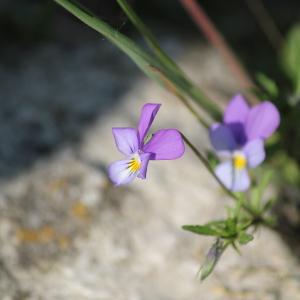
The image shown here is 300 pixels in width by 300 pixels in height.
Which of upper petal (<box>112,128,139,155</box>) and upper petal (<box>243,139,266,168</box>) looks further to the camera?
upper petal (<box>243,139,266,168</box>)

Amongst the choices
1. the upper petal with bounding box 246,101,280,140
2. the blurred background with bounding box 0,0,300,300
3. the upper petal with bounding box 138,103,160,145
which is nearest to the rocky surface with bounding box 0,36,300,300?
the blurred background with bounding box 0,0,300,300

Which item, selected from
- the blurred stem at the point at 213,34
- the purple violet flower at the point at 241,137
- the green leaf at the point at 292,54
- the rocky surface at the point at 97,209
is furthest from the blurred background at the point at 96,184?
the purple violet flower at the point at 241,137

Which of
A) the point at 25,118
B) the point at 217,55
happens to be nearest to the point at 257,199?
the point at 25,118

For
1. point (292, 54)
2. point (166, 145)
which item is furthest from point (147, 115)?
point (292, 54)

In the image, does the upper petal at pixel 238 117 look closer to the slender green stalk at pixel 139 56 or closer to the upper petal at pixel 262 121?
the upper petal at pixel 262 121

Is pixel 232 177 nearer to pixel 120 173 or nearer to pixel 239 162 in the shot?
pixel 239 162

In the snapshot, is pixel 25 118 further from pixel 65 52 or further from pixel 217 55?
pixel 217 55

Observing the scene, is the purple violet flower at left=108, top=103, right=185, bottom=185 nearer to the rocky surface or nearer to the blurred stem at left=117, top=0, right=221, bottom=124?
the blurred stem at left=117, top=0, right=221, bottom=124
